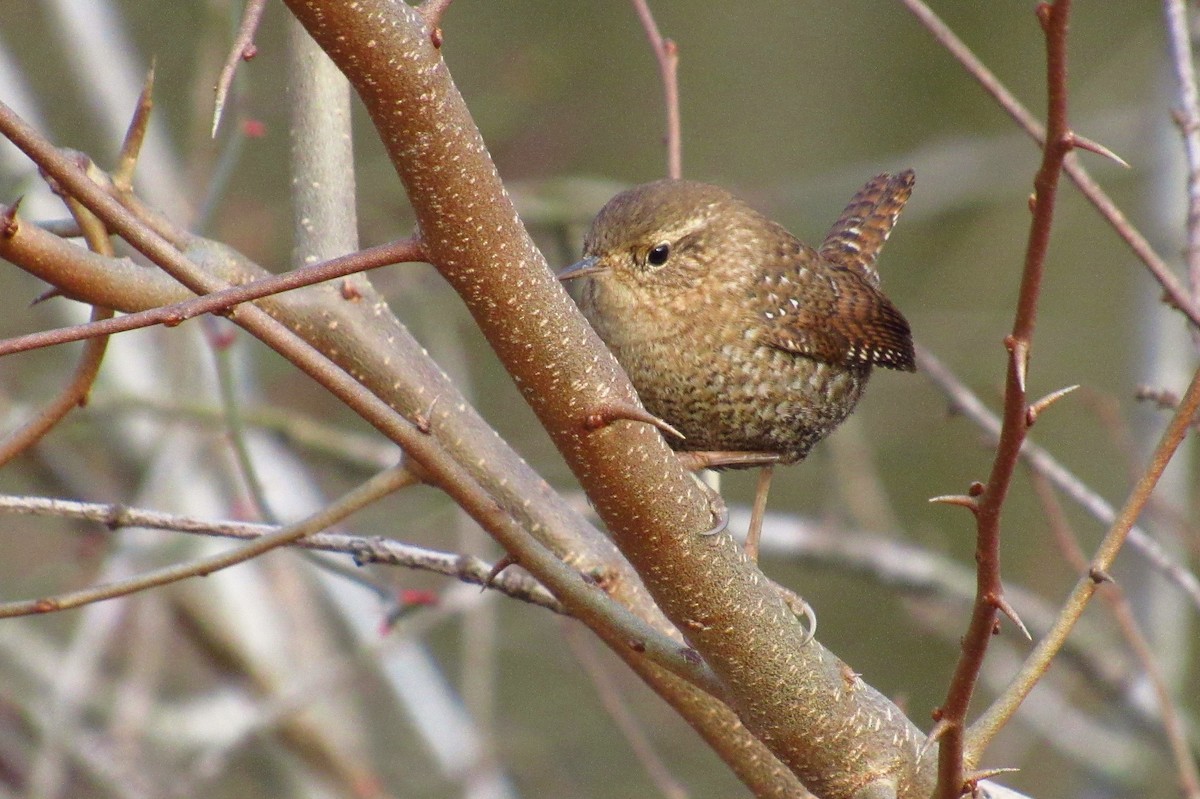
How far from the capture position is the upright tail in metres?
3.64

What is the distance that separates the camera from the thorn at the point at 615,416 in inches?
57.1

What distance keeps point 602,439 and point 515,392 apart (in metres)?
5.48

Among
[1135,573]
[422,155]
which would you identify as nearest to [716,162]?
[1135,573]

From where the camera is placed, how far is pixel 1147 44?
24.3 feet

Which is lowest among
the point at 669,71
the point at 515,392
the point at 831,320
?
the point at 831,320

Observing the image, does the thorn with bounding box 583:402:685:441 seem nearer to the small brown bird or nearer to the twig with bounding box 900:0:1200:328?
the twig with bounding box 900:0:1200:328

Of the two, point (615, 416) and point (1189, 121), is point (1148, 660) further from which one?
A: point (615, 416)

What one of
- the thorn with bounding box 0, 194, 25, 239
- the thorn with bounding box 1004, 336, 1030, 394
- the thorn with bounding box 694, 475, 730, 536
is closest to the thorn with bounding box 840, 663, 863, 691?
the thorn with bounding box 694, 475, 730, 536

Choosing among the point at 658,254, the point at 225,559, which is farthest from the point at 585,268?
the point at 225,559

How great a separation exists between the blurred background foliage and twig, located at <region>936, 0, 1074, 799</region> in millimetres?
1519

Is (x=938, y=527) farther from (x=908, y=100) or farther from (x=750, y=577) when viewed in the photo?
(x=750, y=577)

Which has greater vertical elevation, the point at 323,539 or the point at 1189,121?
the point at 1189,121

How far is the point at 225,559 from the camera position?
5.53 feet

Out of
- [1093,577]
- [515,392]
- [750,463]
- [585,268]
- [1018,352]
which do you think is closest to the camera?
[1018,352]
